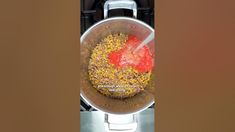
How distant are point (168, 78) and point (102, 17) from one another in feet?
0.81

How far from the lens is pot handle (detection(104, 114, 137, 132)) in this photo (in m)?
1.25

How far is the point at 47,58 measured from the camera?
130 centimetres

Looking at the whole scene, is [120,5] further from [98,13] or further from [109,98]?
[109,98]

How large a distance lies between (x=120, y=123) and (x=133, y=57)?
0.59ft

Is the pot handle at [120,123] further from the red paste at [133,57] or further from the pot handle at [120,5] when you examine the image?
the pot handle at [120,5]

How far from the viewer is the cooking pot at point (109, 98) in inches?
49.2

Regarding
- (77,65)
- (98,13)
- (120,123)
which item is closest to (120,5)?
Answer: (98,13)

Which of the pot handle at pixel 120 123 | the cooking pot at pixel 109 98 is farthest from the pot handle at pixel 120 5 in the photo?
the pot handle at pixel 120 123

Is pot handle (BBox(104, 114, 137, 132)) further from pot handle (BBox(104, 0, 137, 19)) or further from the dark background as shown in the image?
pot handle (BBox(104, 0, 137, 19))

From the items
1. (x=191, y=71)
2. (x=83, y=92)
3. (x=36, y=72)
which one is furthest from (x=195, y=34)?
(x=36, y=72)

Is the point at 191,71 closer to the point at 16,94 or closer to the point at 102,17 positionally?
the point at 102,17

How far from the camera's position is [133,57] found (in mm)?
1243

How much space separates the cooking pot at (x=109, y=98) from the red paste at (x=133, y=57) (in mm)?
20

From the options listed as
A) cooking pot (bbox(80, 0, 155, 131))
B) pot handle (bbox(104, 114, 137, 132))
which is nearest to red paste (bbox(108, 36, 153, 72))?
cooking pot (bbox(80, 0, 155, 131))
